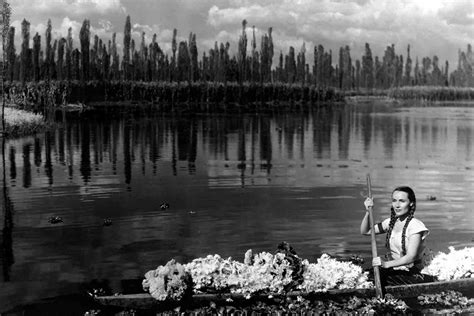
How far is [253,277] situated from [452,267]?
2.99 metres

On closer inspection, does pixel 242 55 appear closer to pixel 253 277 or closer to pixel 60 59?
pixel 60 59

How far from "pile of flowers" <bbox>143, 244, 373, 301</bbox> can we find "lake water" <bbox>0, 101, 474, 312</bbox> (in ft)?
6.61

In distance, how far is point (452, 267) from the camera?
955 centimetres

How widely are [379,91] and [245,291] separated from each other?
131017mm

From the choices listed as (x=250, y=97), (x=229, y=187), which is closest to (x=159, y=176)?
(x=229, y=187)

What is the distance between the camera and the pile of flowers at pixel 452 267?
9.56 m

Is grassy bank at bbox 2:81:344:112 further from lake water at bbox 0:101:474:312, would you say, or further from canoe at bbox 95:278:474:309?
canoe at bbox 95:278:474:309

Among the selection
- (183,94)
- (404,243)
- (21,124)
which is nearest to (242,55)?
(183,94)

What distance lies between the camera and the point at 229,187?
19.8 meters

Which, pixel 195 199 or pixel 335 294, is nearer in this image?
pixel 335 294

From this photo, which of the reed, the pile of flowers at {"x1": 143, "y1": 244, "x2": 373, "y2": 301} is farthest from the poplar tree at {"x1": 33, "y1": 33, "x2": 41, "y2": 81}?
the pile of flowers at {"x1": 143, "y1": 244, "x2": 373, "y2": 301}

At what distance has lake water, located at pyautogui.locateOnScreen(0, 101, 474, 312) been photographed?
39.8 feet

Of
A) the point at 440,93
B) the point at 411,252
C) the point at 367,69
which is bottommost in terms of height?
the point at 411,252

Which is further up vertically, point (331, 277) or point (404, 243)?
point (404, 243)
